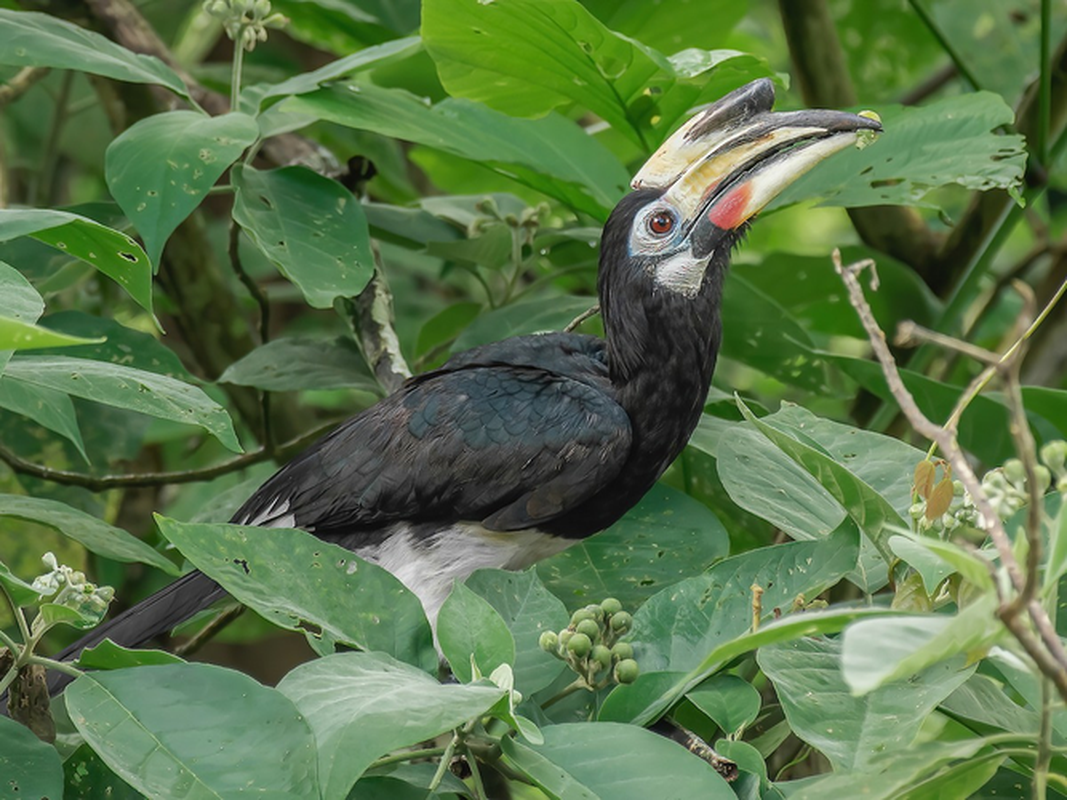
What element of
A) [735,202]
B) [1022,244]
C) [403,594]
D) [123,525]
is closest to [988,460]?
[735,202]

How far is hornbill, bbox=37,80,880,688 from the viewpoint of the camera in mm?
1730

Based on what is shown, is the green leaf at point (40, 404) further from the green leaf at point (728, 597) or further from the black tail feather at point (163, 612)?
the green leaf at point (728, 597)

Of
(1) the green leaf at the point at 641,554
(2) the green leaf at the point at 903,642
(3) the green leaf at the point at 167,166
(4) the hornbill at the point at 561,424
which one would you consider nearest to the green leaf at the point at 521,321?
(4) the hornbill at the point at 561,424

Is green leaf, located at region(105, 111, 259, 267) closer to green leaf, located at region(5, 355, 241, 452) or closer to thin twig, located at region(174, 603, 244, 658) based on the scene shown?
green leaf, located at region(5, 355, 241, 452)

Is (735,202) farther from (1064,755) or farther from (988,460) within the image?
(1064,755)

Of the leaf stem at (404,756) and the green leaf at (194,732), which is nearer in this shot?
the green leaf at (194,732)

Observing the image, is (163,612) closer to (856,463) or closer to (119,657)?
(119,657)

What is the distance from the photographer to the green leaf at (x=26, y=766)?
106 centimetres

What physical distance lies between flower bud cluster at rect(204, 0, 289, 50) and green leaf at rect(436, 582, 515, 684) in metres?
1.12

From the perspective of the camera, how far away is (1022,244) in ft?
13.8

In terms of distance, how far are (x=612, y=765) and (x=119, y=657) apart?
1.40ft

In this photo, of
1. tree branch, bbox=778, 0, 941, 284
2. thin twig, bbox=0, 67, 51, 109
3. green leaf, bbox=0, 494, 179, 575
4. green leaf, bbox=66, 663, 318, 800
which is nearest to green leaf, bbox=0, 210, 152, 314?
green leaf, bbox=0, 494, 179, 575

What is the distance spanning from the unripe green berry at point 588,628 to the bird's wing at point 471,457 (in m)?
0.50

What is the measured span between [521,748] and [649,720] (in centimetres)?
16
